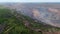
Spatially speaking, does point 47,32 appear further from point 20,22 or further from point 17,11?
point 17,11

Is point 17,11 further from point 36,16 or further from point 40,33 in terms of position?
point 40,33

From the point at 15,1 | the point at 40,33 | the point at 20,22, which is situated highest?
the point at 15,1

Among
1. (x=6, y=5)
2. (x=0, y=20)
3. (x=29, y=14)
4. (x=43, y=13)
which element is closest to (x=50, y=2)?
(x=43, y=13)

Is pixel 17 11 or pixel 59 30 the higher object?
pixel 17 11

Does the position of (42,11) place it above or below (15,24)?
above
